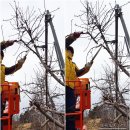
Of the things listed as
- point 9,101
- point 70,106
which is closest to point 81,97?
point 70,106

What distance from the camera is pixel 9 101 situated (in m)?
2.78

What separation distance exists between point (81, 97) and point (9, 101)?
1.40ft

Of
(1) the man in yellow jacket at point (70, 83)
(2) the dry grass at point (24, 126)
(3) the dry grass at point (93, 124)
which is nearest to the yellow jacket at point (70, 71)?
(1) the man in yellow jacket at point (70, 83)

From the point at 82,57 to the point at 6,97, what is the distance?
1.70 ft

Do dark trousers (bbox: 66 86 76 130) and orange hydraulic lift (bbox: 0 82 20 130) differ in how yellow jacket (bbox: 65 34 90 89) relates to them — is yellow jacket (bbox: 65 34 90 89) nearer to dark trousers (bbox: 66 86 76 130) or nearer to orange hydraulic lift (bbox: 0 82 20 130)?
dark trousers (bbox: 66 86 76 130)

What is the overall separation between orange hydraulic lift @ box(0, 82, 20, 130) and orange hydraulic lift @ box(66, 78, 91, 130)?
1.05 feet

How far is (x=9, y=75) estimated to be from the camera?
2842mm

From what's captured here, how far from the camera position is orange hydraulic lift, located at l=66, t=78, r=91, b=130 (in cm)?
280

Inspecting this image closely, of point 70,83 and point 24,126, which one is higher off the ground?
point 70,83

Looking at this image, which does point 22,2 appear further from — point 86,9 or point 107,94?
point 107,94

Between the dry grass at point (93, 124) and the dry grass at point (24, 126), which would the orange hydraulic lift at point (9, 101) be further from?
the dry grass at point (93, 124)

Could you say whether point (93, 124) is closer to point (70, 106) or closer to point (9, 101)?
point (70, 106)

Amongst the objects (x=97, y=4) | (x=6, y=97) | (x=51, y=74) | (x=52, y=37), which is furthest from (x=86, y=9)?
(x=6, y=97)

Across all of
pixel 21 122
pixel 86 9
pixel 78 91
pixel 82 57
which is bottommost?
pixel 21 122
